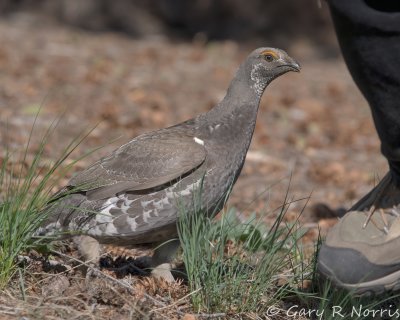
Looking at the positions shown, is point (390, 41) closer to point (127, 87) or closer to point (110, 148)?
point (110, 148)

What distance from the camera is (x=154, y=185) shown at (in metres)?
4.53

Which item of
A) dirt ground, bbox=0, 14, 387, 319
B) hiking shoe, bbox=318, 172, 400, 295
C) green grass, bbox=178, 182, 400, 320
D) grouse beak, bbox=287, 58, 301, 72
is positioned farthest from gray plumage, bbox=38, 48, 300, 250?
dirt ground, bbox=0, 14, 387, 319

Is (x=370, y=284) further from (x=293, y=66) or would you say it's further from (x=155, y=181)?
(x=293, y=66)

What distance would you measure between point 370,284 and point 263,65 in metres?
1.52

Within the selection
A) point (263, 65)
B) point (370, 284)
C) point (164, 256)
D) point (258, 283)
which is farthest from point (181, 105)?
point (370, 284)

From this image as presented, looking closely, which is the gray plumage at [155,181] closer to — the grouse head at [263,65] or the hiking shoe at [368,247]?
the grouse head at [263,65]

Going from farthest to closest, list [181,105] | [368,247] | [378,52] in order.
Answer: [181,105] < [368,247] < [378,52]

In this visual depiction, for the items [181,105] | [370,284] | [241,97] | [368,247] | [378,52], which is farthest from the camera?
[181,105]

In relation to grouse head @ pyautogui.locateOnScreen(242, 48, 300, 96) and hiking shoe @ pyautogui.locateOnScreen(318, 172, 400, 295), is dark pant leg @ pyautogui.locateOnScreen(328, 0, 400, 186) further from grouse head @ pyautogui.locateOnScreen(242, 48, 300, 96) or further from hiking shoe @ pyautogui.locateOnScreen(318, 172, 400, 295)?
grouse head @ pyautogui.locateOnScreen(242, 48, 300, 96)

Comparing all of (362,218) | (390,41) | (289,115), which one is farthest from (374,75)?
(289,115)

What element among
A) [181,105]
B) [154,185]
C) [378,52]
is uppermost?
[378,52]

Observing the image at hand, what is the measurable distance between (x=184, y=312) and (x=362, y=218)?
1.02 metres

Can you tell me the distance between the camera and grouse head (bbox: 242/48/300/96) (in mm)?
4930

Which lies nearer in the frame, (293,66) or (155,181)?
(155,181)
